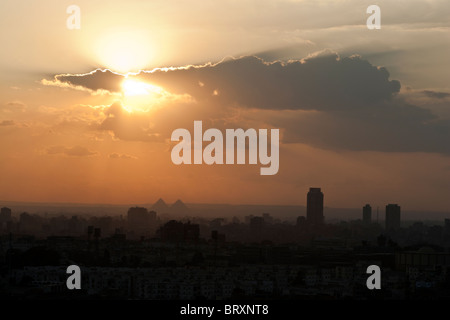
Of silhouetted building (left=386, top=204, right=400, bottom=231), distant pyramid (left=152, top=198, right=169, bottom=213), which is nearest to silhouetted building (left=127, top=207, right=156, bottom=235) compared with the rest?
distant pyramid (left=152, top=198, right=169, bottom=213)

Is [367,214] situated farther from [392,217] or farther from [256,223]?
[256,223]

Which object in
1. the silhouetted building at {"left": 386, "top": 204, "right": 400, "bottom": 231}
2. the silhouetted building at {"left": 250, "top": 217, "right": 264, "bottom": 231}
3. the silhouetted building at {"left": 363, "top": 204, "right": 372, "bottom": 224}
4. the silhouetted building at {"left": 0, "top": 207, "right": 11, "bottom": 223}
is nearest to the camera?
the silhouetted building at {"left": 0, "top": 207, "right": 11, "bottom": 223}

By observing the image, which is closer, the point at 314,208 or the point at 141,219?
the point at 314,208

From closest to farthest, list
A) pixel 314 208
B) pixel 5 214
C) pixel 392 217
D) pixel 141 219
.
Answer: pixel 5 214, pixel 314 208, pixel 392 217, pixel 141 219

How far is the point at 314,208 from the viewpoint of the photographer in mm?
45219

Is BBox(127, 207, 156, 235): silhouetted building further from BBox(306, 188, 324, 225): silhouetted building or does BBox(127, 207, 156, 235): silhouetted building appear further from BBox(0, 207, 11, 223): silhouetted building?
BBox(306, 188, 324, 225): silhouetted building


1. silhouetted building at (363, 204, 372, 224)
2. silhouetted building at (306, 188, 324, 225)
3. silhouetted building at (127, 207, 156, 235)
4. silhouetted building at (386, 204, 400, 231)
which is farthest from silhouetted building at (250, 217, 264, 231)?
silhouetted building at (386, 204, 400, 231)

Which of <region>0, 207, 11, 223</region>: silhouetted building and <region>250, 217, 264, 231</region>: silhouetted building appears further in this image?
<region>250, 217, 264, 231</region>: silhouetted building

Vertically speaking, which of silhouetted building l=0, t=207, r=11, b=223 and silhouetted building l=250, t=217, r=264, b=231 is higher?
silhouetted building l=0, t=207, r=11, b=223

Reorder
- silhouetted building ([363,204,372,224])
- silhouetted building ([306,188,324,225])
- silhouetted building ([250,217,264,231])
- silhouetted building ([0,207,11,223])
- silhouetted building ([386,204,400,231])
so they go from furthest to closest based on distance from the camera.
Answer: silhouetted building ([363,204,372,224]) → silhouetted building ([386,204,400,231]) → silhouetted building ([250,217,264,231]) → silhouetted building ([306,188,324,225]) → silhouetted building ([0,207,11,223])

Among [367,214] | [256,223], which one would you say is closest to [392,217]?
[367,214]

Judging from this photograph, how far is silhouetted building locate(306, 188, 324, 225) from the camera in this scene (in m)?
43.2

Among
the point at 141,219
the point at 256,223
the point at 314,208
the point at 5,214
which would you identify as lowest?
the point at 256,223
